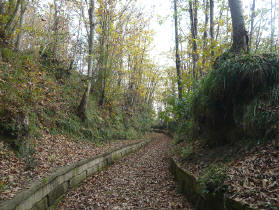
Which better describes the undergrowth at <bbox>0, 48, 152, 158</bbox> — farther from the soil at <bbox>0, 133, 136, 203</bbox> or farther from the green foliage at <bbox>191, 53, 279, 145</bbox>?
the green foliage at <bbox>191, 53, 279, 145</bbox>

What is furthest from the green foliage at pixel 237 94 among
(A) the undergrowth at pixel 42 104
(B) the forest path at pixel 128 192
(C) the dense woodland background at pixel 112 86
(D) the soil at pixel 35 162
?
(A) the undergrowth at pixel 42 104

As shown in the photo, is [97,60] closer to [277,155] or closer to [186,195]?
[186,195]

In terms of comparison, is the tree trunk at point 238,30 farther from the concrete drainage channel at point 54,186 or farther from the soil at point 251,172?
the concrete drainage channel at point 54,186

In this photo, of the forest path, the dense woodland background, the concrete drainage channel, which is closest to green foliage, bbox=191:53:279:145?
the dense woodland background

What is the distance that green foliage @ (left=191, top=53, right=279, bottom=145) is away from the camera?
4.22 meters

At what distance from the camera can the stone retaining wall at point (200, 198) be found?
266cm

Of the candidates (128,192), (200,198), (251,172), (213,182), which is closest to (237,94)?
(251,172)

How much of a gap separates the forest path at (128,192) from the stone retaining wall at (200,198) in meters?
0.22

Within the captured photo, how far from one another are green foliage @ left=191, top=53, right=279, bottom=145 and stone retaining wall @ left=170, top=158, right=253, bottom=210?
4.58ft

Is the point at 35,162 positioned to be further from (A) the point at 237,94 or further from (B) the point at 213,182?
(A) the point at 237,94

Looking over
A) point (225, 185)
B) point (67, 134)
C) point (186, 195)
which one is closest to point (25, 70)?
point (67, 134)

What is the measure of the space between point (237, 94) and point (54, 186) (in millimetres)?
4876

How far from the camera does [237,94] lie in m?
4.75

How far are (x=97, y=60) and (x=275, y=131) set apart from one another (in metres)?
10.9
